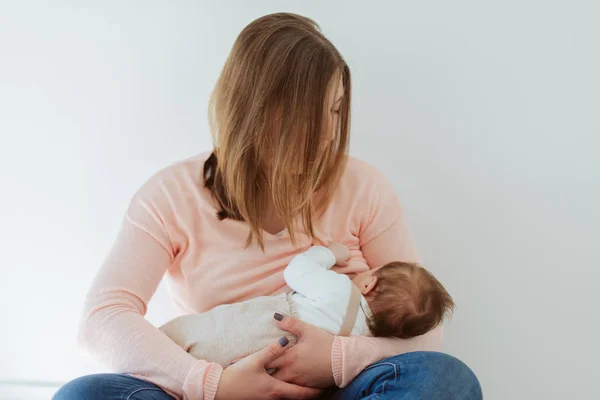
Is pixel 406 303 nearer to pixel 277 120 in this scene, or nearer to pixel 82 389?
pixel 277 120

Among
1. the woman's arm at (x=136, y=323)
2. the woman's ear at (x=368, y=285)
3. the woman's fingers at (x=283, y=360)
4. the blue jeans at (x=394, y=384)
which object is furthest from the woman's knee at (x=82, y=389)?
the woman's ear at (x=368, y=285)

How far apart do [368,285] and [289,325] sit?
8.0 inches

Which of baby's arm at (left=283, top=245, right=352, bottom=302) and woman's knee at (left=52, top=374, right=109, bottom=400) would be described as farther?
baby's arm at (left=283, top=245, right=352, bottom=302)

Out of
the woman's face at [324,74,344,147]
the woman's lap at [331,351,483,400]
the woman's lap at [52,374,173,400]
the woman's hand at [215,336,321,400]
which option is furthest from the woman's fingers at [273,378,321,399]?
the woman's face at [324,74,344,147]

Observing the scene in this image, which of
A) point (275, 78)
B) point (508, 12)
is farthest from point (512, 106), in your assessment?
point (275, 78)

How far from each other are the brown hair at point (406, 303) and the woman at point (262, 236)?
0.05 meters

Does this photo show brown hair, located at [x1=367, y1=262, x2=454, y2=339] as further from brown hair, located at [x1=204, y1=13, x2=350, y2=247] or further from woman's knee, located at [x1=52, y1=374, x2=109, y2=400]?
woman's knee, located at [x1=52, y1=374, x2=109, y2=400]

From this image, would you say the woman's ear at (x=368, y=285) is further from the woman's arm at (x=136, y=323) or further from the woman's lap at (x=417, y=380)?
the woman's arm at (x=136, y=323)

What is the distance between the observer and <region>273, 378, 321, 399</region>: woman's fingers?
4.37 ft

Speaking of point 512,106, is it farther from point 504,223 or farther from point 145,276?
point 145,276

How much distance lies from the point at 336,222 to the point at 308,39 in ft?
1.53

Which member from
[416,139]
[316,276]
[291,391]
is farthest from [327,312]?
[416,139]

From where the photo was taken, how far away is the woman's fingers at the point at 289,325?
136cm

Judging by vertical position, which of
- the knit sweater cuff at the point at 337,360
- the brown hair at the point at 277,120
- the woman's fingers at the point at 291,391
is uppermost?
the brown hair at the point at 277,120
